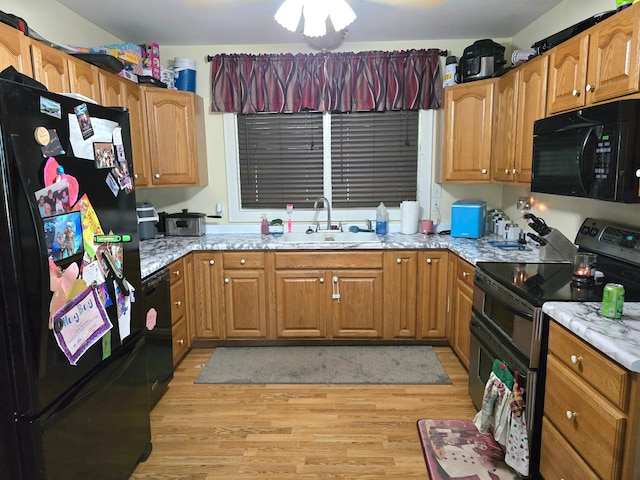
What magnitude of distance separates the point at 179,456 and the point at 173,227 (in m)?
1.97

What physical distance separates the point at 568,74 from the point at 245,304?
2625 millimetres

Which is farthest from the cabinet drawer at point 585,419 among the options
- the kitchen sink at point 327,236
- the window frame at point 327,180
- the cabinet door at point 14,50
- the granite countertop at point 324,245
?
the cabinet door at point 14,50

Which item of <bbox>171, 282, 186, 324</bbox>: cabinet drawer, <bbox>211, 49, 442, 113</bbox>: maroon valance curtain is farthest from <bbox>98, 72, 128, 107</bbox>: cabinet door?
<bbox>171, 282, 186, 324</bbox>: cabinet drawer

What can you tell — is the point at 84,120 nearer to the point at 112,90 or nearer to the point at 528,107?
the point at 112,90

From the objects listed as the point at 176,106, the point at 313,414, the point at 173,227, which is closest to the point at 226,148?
the point at 176,106

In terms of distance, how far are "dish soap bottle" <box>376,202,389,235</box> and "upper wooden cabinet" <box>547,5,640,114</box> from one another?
1.52m

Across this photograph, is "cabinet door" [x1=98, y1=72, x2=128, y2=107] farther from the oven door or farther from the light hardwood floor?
the oven door

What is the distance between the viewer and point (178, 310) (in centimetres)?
307

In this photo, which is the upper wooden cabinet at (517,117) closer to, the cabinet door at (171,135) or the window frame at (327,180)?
the window frame at (327,180)

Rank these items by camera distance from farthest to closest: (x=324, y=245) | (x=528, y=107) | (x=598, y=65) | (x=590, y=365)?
(x=324, y=245), (x=528, y=107), (x=598, y=65), (x=590, y=365)

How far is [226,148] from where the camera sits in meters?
3.81

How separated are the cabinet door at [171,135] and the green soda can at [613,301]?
116 inches

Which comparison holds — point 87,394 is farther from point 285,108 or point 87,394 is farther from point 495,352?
point 285,108

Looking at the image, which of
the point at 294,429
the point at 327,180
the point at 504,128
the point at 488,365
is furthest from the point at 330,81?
the point at 294,429
